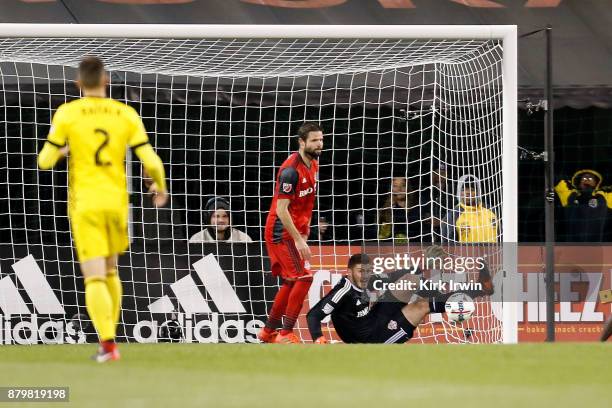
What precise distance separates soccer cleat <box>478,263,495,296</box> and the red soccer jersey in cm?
Result: 178

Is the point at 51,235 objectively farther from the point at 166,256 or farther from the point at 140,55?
the point at 140,55

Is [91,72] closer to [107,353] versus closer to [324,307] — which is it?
[107,353]

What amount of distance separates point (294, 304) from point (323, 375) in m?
4.04

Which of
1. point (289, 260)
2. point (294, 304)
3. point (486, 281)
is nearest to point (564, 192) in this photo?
point (486, 281)

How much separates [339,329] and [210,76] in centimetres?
278

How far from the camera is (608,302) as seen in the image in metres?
13.5

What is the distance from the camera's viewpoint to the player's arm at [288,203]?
38.8 feet

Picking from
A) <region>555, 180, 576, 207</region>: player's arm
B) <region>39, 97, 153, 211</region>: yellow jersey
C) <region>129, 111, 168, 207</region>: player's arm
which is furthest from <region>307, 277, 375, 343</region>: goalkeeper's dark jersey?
<region>39, 97, 153, 211</region>: yellow jersey

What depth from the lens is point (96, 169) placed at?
8578 millimetres

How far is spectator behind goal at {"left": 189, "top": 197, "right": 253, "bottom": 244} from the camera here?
44.6 ft

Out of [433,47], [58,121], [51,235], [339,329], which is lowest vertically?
[339,329]

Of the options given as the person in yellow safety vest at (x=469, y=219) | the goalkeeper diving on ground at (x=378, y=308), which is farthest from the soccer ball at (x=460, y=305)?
the person in yellow safety vest at (x=469, y=219)

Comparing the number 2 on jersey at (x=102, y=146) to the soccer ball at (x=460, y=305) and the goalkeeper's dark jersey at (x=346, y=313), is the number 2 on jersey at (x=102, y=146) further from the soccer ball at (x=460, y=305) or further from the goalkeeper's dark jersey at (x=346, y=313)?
the soccer ball at (x=460, y=305)

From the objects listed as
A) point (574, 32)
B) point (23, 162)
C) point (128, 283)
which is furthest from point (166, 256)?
point (574, 32)
